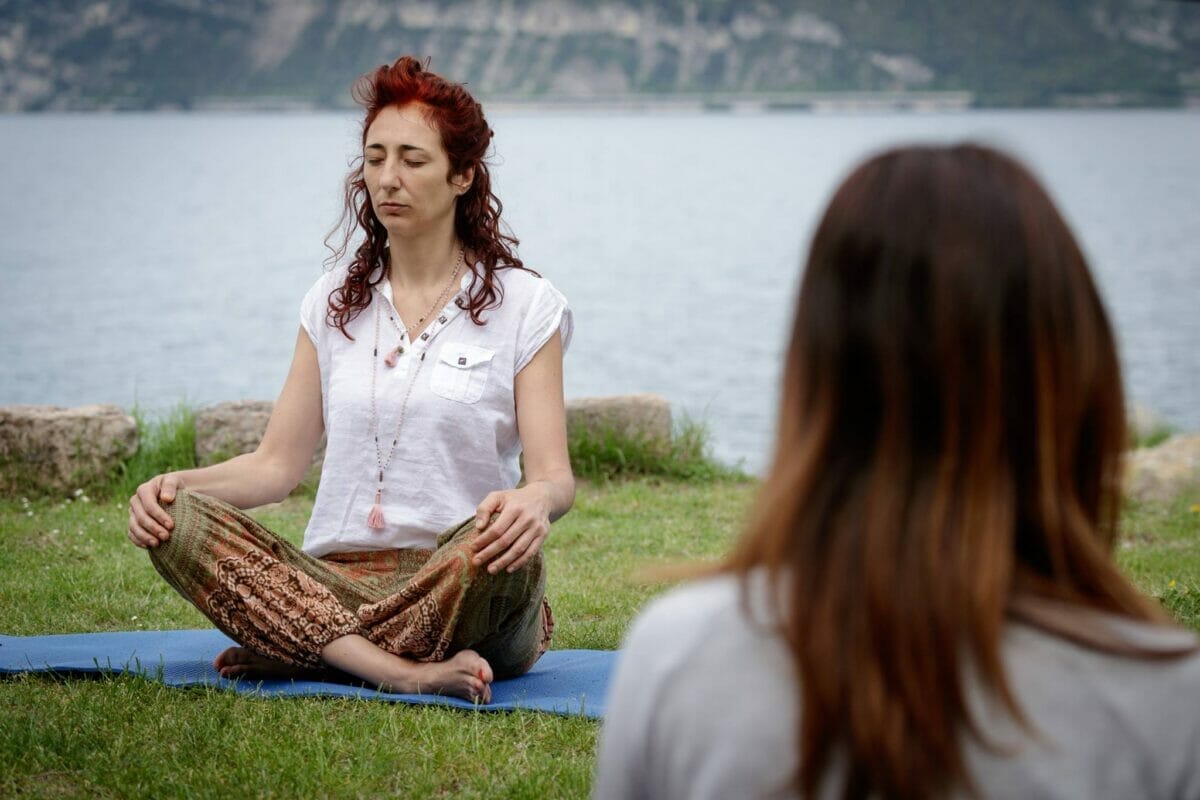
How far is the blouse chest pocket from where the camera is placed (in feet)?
11.9

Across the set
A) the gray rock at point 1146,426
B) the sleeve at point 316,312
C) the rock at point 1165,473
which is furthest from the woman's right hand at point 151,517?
the gray rock at point 1146,426

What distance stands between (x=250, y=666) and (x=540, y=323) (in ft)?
3.78

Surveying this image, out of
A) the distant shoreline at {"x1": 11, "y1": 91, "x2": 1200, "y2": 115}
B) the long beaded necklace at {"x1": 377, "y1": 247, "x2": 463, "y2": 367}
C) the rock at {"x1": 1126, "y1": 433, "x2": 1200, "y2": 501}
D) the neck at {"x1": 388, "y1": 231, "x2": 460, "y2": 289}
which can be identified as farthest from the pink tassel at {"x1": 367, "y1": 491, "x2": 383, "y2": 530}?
the distant shoreline at {"x1": 11, "y1": 91, "x2": 1200, "y2": 115}

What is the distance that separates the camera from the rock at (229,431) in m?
7.03

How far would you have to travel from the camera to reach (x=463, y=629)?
3.49 m

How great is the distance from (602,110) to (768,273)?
96284mm

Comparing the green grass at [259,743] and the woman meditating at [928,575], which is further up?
the woman meditating at [928,575]

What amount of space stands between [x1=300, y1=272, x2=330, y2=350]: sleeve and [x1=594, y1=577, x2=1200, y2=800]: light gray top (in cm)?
264

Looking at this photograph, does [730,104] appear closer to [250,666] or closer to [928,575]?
[250,666]

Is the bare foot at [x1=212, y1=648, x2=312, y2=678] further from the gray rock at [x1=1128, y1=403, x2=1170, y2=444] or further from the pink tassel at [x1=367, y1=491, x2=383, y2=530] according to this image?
the gray rock at [x1=1128, y1=403, x2=1170, y2=444]

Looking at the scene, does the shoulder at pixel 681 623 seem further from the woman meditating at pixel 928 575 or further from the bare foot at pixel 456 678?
the bare foot at pixel 456 678

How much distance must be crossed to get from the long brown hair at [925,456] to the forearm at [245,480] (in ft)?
8.18

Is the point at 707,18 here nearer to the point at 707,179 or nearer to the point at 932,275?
the point at 707,179

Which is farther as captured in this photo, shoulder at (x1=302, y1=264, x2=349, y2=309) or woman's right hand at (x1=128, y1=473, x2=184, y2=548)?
shoulder at (x1=302, y1=264, x2=349, y2=309)
